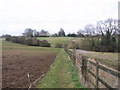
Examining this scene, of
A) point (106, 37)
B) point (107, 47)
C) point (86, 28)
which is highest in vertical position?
point (86, 28)

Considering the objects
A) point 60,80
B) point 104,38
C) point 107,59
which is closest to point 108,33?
point 104,38

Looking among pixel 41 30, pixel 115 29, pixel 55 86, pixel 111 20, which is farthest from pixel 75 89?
pixel 41 30

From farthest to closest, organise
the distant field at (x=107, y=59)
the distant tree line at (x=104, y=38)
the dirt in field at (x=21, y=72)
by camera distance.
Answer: the distant tree line at (x=104, y=38)
the distant field at (x=107, y=59)
the dirt in field at (x=21, y=72)

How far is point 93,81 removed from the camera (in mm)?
5055

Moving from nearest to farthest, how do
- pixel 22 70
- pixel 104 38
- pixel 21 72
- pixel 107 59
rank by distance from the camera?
pixel 21 72, pixel 22 70, pixel 107 59, pixel 104 38

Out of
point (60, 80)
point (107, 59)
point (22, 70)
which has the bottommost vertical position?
point (107, 59)

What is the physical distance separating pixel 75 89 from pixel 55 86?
102cm

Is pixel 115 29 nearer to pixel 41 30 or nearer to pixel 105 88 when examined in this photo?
pixel 105 88

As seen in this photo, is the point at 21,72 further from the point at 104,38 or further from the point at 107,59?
the point at 104,38

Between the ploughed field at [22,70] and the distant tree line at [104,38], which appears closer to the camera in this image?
the ploughed field at [22,70]

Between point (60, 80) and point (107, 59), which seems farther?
point (107, 59)

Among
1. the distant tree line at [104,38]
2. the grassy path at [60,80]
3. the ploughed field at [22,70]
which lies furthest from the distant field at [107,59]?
the distant tree line at [104,38]

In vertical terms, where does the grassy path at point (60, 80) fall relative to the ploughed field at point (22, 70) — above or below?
above

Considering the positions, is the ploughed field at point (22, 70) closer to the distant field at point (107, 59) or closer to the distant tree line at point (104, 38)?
the distant field at point (107, 59)
